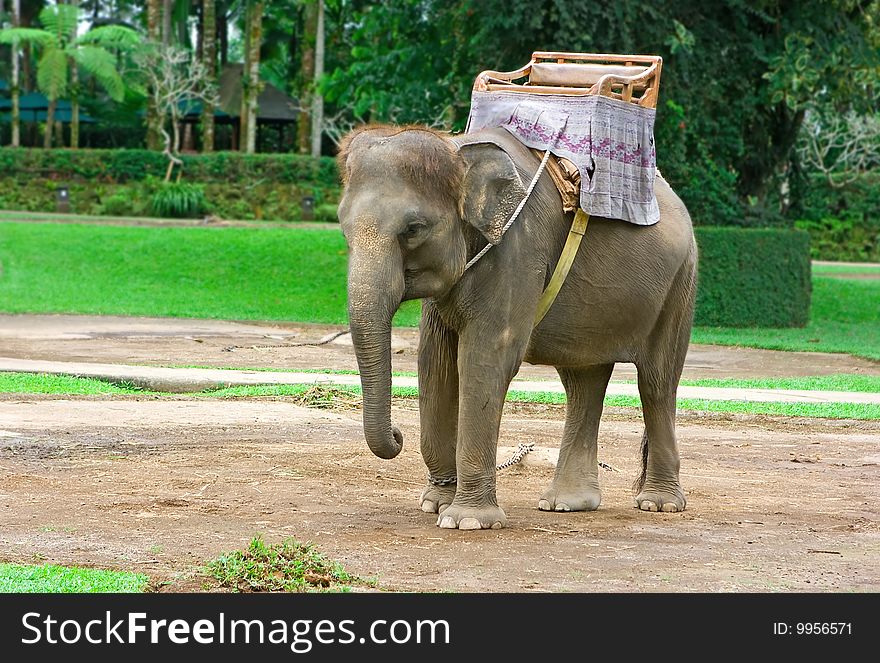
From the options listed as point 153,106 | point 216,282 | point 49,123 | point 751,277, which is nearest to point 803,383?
point 751,277

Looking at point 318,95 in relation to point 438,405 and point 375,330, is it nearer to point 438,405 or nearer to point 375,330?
point 438,405

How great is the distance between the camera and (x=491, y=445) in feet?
24.1

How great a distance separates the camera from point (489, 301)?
7160 millimetres

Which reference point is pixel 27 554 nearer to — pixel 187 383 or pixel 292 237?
pixel 187 383

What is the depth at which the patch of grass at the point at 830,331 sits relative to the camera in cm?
2045

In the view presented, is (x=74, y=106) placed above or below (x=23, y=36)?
below

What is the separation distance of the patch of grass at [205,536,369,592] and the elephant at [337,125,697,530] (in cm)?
98

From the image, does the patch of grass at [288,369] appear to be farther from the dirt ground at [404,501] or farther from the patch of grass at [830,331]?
the patch of grass at [830,331]

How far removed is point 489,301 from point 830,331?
16950 mm

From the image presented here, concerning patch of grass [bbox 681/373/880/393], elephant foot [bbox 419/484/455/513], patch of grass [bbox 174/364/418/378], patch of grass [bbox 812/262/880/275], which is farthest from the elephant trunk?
patch of grass [bbox 812/262/880/275]

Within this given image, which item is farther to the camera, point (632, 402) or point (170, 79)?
point (170, 79)

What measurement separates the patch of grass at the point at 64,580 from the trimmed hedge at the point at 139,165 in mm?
31847

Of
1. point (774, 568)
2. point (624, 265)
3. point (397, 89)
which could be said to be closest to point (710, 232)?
point (397, 89)

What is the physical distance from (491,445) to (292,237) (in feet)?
75.8
